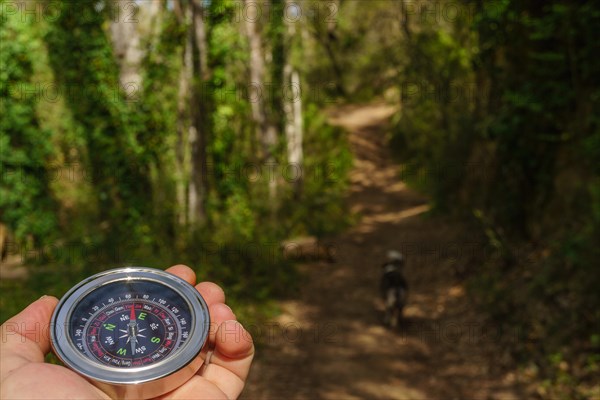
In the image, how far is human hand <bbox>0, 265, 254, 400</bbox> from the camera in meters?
2.18

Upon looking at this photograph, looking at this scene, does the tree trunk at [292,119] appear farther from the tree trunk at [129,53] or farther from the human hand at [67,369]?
the human hand at [67,369]

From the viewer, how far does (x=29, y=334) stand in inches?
97.7

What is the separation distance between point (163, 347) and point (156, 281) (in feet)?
1.16

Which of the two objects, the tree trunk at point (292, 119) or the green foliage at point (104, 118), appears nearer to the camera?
the green foliage at point (104, 118)

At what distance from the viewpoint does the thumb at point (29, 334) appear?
2340mm

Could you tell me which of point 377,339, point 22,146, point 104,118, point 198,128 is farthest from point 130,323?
point 22,146

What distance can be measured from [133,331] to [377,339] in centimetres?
717

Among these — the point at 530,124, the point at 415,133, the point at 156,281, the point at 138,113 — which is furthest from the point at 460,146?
the point at 156,281

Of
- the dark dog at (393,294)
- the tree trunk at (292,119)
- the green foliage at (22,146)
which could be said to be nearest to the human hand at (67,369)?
the dark dog at (393,294)

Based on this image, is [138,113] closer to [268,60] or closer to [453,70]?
[268,60]

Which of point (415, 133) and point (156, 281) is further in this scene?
point (415, 133)

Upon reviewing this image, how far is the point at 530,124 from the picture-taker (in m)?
10.1

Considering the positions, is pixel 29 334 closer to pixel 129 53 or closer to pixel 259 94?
pixel 129 53

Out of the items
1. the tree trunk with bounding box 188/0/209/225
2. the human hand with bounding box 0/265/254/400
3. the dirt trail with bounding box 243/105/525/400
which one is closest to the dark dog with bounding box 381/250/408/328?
the dirt trail with bounding box 243/105/525/400
